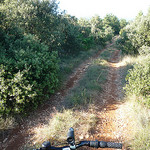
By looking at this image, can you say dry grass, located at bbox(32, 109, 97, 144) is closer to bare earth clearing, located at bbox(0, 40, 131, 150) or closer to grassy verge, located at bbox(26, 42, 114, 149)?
grassy verge, located at bbox(26, 42, 114, 149)

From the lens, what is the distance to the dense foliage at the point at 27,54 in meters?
5.12

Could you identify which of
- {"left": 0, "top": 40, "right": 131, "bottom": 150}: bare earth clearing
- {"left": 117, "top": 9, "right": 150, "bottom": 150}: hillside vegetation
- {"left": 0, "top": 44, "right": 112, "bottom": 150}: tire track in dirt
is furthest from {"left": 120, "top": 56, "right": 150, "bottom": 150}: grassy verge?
{"left": 0, "top": 44, "right": 112, "bottom": 150}: tire track in dirt

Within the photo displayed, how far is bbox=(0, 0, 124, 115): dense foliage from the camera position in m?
5.12

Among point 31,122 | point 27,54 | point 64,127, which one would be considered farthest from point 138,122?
point 27,54

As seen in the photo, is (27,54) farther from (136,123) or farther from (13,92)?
(136,123)

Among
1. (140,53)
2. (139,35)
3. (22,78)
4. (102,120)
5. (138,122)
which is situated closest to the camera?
(138,122)

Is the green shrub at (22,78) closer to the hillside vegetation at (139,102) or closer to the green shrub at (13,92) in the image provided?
the green shrub at (13,92)

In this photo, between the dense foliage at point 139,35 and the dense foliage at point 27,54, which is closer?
A: the dense foliage at point 27,54

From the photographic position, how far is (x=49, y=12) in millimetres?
11016

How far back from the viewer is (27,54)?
243 inches

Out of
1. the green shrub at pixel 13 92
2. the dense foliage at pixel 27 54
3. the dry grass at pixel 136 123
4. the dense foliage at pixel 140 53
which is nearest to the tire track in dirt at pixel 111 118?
the dry grass at pixel 136 123

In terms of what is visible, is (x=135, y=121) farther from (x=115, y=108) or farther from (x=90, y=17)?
(x=90, y=17)

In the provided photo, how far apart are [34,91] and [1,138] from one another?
2128 mm

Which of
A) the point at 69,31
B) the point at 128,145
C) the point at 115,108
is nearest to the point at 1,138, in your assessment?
the point at 128,145
